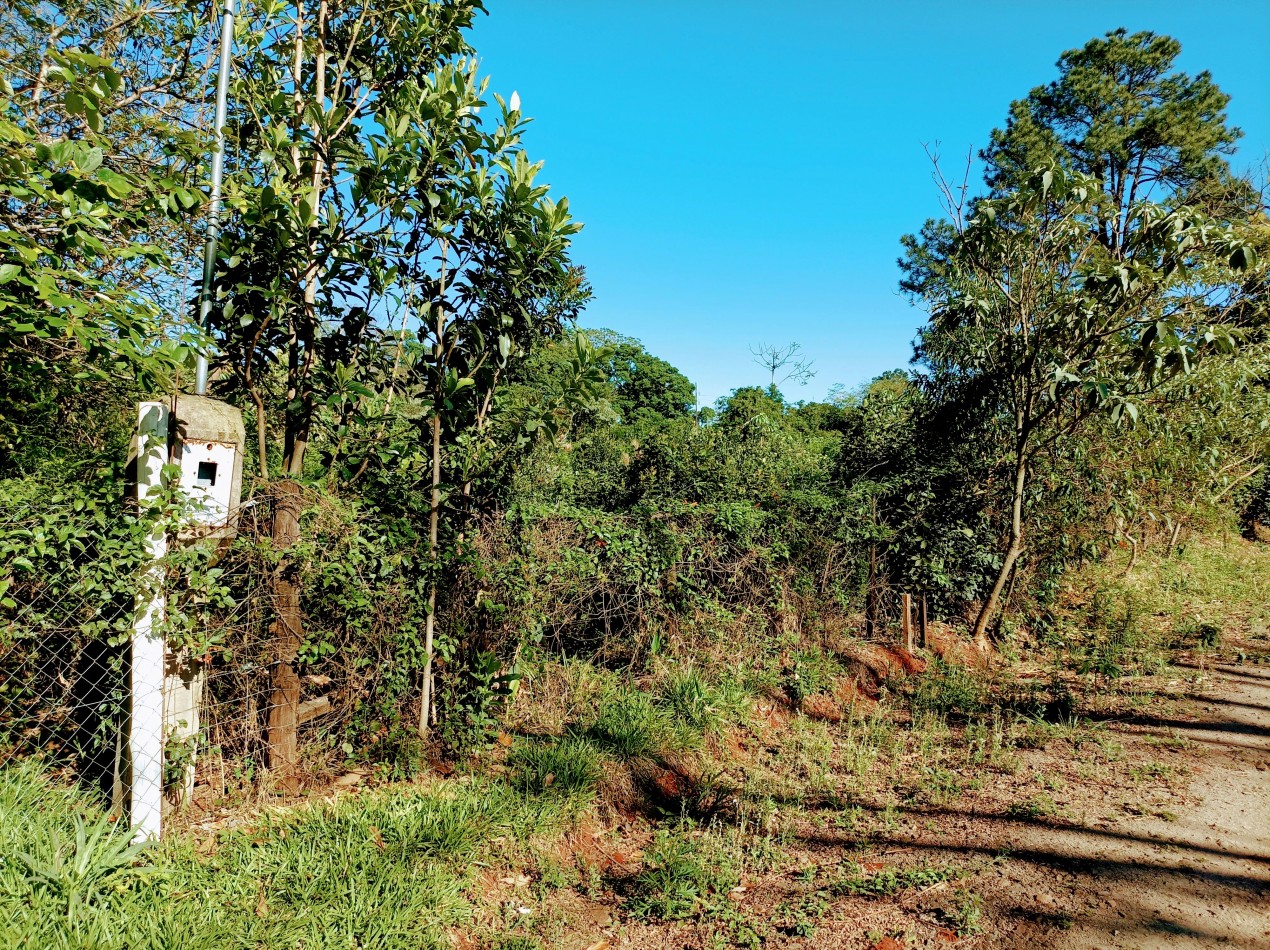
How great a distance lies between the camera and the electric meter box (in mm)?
3123

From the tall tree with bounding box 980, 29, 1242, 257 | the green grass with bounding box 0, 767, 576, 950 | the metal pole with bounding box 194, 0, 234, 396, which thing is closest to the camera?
the green grass with bounding box 0, 767, 576, 950

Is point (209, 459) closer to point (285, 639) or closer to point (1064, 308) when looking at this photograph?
point (285, 639)

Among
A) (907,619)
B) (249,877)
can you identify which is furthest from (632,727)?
(907,619)

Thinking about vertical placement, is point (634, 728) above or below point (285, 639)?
below

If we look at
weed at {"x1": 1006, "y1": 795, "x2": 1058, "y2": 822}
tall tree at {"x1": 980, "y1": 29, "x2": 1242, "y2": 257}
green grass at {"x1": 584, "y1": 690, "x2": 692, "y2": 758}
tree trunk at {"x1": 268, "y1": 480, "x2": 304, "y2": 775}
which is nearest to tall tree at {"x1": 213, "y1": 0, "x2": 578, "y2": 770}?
tree trunk at {"x1": 268, "y1": 480, "x2": 304, "y2": 775}

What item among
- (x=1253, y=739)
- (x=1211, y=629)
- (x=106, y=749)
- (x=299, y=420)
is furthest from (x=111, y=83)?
(x=1211, y=629)

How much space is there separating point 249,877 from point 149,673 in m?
1.02

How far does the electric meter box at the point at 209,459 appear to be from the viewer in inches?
123

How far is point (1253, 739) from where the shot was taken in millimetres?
5434

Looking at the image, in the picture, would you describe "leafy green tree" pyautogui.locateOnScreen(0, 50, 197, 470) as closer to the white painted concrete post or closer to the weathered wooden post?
the white painted concrete post

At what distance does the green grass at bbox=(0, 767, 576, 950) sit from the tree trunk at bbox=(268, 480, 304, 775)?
398 mm

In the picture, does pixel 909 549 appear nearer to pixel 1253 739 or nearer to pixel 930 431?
pixel 930 431

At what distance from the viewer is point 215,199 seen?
3404 mm

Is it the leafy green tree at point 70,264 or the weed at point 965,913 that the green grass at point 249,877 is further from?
the weed at point 965,913
